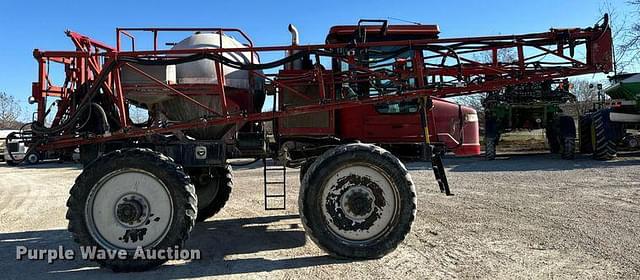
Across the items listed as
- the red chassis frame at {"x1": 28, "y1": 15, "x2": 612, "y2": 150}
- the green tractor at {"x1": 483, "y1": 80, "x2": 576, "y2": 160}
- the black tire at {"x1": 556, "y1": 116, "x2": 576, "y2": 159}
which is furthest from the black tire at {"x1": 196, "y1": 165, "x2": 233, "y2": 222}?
the black tire at {"x1": 556, "y1": 116, "x2": 576, "y2": 159}

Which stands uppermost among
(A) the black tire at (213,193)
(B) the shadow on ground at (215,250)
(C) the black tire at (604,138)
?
(C) the black tire at (604,138)

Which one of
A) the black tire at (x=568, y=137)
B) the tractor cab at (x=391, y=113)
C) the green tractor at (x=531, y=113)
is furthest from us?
the green tractor at (x=531, y=113)

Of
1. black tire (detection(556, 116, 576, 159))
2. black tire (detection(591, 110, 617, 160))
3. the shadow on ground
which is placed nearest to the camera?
the shadow on ground

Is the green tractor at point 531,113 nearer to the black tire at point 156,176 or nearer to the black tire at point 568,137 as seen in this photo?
the black tire at point 568,137

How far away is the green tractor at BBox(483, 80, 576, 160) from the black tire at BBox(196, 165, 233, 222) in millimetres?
11776

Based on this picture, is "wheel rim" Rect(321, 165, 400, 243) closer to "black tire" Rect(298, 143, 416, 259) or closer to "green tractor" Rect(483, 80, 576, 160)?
"black tire" Rect(298, 143, 416, 259)

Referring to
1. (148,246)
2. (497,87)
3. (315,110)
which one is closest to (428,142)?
(497,87)

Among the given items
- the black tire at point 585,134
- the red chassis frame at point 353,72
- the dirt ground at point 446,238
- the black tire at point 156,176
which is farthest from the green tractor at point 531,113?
the black tire at point 156,176

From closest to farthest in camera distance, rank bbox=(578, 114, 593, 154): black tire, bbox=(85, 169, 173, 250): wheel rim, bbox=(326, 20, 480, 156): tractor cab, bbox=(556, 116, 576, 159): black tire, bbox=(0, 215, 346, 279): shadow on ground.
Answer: bbox=(0, 215, 346, 279): shadow on ground → bbox=(85, 169, 173, 250): wheel rim → bbox=(326, 20, 480, 156): tractor cab → bbox=(556, 116, 576, 159): black tire → bbox=(578, 114, 593, 154): black tire

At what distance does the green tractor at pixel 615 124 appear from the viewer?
1527 cm

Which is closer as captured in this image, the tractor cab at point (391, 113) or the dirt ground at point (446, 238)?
the dirt ground at point (446, 238)

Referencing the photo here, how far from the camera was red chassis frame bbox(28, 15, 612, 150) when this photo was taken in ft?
18.7

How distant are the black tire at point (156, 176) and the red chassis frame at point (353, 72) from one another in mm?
550

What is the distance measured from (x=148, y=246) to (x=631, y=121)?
1576 centimetres
